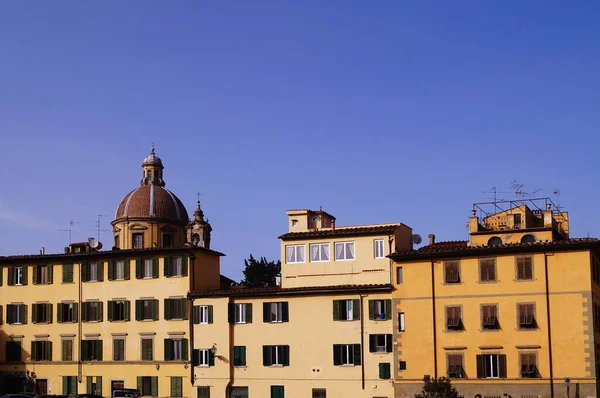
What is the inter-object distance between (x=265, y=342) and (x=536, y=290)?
20441 millimetres

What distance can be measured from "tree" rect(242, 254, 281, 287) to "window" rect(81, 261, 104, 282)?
47493mm

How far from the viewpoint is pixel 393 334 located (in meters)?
67.2

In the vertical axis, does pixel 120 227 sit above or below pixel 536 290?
above

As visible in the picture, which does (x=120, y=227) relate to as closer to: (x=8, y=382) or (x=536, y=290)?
(x=8, y=382)

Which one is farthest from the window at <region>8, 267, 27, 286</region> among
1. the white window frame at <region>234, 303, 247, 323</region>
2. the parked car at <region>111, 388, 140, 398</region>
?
the white window frame at <region>234, 303, 247, 323</region>

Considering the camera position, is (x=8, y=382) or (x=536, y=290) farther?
(x=8, y=382)

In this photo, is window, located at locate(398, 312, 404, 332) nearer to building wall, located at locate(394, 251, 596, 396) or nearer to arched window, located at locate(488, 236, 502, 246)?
building wall, located at locate(394, 251, 596, 396)

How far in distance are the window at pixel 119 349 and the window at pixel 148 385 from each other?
2589 mm

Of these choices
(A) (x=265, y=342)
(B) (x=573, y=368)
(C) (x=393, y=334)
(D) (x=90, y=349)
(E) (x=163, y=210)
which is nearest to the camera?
(B) (x=573, y=368)

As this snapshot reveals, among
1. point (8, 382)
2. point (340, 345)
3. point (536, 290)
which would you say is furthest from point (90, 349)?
point (536, 290)

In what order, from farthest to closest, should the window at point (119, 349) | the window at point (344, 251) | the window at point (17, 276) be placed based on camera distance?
1. the window at point (17, 276)
2. the window at point (119, 349)
3. the window at point (344, 251)

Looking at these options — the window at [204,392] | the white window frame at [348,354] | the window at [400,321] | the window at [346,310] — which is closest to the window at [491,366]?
the window at [400,321]

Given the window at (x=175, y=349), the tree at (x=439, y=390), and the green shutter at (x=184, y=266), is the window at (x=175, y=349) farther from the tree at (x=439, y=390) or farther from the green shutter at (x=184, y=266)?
the tree at (x=439, y=390)

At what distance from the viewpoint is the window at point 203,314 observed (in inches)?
2908
